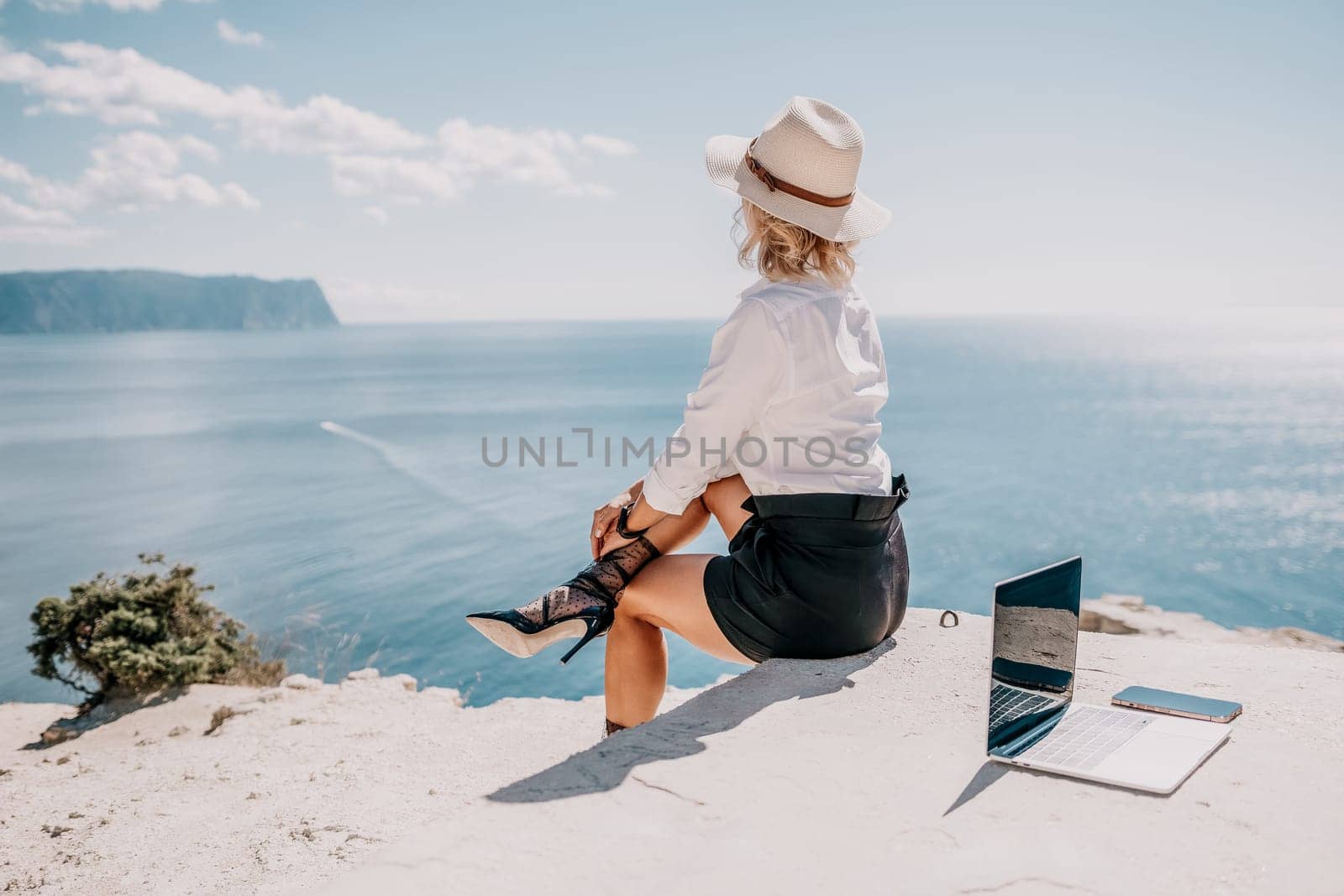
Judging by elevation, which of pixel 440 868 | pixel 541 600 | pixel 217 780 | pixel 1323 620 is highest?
pixel 541 600

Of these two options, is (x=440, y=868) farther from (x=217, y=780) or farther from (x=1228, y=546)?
(x=1228, y=546)

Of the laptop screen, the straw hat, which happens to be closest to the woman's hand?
the straw hat

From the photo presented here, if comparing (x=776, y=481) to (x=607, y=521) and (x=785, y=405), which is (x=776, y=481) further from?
(x=607, y=521)

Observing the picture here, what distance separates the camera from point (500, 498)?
28.0 m

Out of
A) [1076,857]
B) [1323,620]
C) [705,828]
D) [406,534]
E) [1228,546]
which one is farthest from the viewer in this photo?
[1228,546]

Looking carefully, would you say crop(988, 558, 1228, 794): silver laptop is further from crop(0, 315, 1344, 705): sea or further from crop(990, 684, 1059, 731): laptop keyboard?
crop(0, 315, 1344, 705): sea

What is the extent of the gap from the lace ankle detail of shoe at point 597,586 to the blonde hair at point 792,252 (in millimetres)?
953

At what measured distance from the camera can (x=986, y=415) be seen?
55.2 meters

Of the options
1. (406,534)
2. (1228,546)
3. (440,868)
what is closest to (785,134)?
(440,868)

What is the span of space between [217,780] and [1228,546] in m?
30.2

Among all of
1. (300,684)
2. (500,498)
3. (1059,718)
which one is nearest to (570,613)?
(1059,718)

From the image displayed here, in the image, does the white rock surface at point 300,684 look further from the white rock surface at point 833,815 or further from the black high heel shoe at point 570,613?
the black high heel shoe at point 570,613

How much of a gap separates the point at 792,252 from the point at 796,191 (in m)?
0.19

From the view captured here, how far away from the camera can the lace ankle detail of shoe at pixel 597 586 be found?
9.48ft
